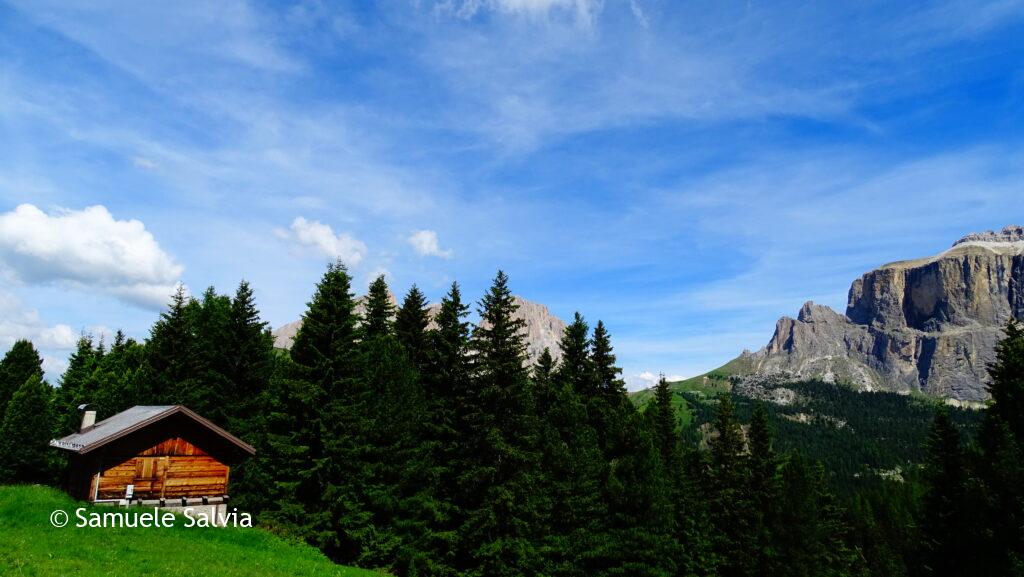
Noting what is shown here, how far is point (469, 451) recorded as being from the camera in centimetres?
3550

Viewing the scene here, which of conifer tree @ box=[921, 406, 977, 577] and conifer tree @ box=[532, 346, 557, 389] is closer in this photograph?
conifer tree @ box=[921, 406, 977, 577]

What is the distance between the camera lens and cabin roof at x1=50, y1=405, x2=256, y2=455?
27.3 m

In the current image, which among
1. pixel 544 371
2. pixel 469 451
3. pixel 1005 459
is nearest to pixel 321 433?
pixel 469 451

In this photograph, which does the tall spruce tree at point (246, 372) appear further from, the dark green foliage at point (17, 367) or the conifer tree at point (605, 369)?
the dark green foliage at point (17, 367)

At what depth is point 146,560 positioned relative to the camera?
1956cm

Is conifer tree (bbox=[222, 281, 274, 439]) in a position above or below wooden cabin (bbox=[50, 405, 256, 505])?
above

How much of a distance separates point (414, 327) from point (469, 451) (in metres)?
10.5

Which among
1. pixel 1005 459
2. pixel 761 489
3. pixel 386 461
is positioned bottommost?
pixel 761 489

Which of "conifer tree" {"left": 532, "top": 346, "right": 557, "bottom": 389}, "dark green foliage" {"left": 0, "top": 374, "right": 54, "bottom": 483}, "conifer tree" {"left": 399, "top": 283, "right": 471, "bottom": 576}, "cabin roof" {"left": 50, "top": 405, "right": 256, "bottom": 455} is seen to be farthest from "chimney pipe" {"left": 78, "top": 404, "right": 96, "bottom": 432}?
"conifer tree" {"left": 532, "top": 346, "right": 557, "bottom": 389}

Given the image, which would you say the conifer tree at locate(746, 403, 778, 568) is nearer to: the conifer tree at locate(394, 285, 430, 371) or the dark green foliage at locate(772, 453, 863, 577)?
the dark green foliage at locate(772, 453, 863, 577)

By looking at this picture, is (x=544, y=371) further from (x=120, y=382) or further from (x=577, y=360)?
(x=120, y=382)

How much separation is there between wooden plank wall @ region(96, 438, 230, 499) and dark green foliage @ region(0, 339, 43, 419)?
1772 inches

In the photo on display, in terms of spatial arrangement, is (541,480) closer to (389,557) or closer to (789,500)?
(389,557)

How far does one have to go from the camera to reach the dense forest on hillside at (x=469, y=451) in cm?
3238
